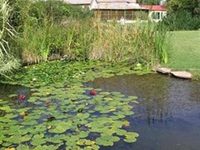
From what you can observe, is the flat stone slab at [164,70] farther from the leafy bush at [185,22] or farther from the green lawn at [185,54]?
the leafy bush at [185,22]

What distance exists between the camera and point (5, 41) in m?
8.95

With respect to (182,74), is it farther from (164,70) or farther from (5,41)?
(5,41)

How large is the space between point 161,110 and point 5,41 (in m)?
3.99

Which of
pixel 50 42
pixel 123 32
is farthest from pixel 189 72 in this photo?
pixel 50 42

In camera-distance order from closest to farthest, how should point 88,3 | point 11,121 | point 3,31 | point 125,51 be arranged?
point 11,121 < point 3,31 < point 125,51 < point 88,3

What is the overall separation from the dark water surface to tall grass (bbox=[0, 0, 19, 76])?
80.6 inches

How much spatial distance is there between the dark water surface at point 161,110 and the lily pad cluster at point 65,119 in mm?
219

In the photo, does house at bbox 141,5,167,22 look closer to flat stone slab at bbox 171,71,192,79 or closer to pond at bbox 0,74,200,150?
flat stone slab at bbox 171,71,192,79

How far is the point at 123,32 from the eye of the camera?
11.6m

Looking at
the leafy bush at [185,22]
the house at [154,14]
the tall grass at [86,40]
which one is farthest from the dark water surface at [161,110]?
the leafy bush at [185,22]

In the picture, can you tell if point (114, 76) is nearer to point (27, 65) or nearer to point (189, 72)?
point (189, 72)

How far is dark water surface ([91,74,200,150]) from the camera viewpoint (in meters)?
5.51

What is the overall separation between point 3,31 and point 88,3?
150 feet

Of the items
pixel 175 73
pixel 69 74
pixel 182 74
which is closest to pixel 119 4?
pixel 69 74
